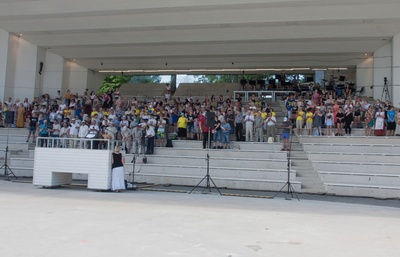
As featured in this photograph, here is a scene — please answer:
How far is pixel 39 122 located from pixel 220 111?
9.32 metres

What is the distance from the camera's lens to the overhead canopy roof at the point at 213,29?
20.3m

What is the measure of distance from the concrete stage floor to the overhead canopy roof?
11.3 metres

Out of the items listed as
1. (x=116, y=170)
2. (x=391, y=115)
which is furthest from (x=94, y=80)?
(x=391, y=115)

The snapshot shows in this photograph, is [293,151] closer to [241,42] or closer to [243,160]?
[243,160]

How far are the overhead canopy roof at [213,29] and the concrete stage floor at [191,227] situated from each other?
11.3m

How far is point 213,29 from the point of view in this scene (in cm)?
2358

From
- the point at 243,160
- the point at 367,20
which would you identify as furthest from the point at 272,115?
the point at 367,20

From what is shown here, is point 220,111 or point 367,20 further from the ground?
point 367,20

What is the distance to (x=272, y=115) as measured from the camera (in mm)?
18688

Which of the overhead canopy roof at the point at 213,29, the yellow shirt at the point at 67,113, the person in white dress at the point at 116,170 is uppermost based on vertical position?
the overhead canopy roof at the point at 213,29

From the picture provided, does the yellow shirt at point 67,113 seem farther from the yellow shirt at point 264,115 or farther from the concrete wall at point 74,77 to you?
the yellow shirt at point 264,115

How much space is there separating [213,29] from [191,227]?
17.6 m

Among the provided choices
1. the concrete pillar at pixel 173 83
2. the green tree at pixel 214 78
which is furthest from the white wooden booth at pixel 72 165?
the green tree at pixel 214 78

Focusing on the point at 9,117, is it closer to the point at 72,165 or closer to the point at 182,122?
the point at 182,122
